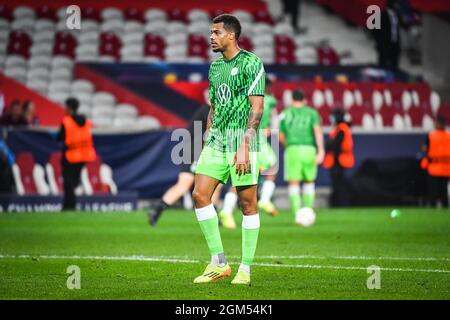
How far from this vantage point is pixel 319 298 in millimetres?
7805

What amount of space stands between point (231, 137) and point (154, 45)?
21.9 metres

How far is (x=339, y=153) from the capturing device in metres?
22.1

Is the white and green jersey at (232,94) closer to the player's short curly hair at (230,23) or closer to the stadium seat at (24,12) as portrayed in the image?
the player's short curly hair at (230,23)

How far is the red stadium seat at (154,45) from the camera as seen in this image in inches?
1195

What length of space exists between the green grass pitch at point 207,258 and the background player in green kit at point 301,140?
0.84 m

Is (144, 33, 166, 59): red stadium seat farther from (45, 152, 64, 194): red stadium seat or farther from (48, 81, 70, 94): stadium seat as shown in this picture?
(45, 152, 64, 194): red stadium seat

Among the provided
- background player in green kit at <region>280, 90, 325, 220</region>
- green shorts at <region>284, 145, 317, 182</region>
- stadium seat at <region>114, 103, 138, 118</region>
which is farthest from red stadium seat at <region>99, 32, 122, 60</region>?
green shorts at <region>284, 145, 317, 182</region>

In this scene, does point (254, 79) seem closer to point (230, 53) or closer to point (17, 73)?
point (230, 53)

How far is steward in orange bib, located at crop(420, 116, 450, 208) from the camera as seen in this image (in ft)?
73.6

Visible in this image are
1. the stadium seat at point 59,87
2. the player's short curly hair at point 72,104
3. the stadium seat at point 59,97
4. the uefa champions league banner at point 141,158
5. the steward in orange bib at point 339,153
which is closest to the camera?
the player's short curly hair at point 72,104

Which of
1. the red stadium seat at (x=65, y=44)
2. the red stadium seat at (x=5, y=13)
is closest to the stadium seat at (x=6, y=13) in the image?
the red stadium seat at (x=5, y=13)

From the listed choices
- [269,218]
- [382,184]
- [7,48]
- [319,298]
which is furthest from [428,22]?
[319,298]

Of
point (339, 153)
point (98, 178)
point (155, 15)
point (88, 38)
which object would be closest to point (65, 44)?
point (88, 38)

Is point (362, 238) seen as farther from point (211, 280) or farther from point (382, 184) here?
point (382, 184)
